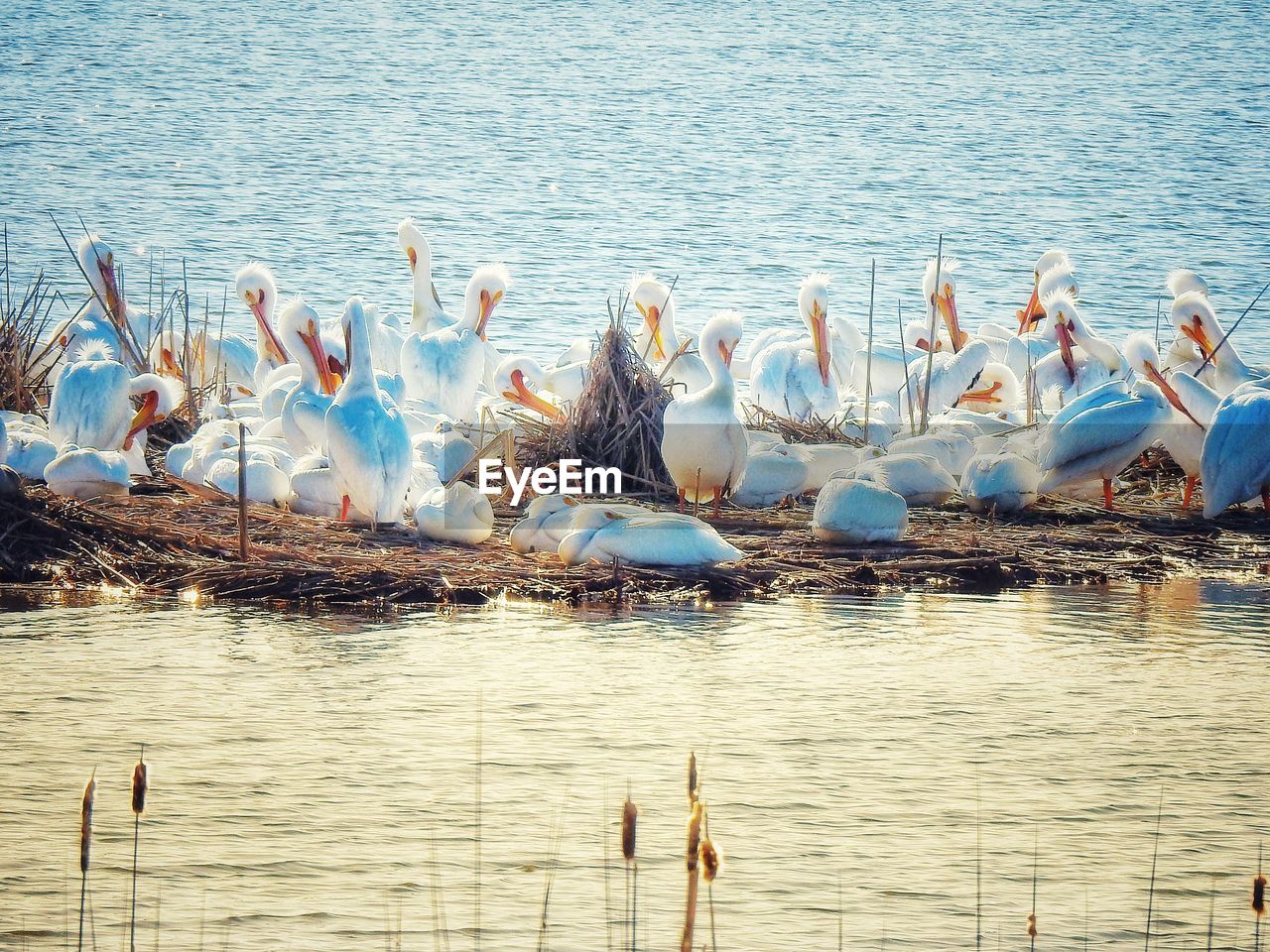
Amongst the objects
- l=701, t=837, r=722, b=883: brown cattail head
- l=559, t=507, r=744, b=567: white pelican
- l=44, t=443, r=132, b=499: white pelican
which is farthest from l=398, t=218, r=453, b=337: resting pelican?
l=701, t=837, r=722, b=883: brown cattail head

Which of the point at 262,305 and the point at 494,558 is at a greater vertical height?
the point at 262,305

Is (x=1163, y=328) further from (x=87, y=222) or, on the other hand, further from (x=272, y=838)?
(x=272, y=838)

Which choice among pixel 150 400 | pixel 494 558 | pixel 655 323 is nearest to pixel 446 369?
pixel 655 323

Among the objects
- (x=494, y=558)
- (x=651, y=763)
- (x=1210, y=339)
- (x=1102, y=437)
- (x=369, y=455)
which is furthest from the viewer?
(x=1210, y=339)

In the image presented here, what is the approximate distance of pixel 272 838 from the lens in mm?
3658

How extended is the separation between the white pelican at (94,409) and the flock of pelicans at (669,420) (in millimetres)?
10

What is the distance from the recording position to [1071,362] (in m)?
11.0

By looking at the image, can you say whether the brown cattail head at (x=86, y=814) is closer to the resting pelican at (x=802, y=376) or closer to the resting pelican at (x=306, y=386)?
the resting pelican at (x=306, y=386)

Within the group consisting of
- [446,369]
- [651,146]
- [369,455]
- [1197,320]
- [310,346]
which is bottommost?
[369,455]

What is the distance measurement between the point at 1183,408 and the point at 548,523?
3.64 meters

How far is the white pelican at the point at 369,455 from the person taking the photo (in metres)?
7.00

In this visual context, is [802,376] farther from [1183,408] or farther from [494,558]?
[494,558]

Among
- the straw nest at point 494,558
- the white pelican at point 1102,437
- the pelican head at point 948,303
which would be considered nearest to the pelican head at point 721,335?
the straw nest at point 494,558

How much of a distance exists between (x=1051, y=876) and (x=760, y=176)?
2248cm
